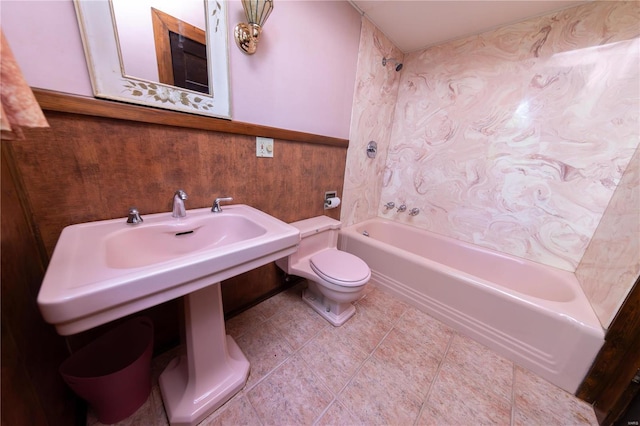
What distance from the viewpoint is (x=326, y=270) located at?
130 centimetres

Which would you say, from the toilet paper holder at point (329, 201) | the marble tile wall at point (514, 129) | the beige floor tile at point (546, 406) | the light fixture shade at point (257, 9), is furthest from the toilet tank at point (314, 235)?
the beige floor tile at point (546, 406)

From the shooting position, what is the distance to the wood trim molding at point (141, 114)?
673 millimetres

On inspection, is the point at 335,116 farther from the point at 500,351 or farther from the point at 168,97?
the point at 500,351

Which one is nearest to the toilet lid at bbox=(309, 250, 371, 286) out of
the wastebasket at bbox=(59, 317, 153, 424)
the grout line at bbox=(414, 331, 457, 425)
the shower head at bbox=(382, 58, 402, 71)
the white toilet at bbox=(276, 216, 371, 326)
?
the white toilet at bbox=(276, 216, 371, 326)

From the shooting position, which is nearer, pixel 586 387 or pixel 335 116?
pixel 586 387

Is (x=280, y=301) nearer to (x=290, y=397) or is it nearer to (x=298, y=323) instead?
(x=298, y=323)

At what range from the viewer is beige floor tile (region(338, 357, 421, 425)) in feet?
3.01

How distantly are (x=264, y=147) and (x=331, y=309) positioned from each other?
1153 millimetres

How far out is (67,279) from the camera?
45 cm

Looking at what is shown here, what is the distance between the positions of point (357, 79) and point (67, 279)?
189 cm

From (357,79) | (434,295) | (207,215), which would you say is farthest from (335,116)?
(434,295)

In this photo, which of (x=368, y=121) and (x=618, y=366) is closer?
(x=618, y=366)

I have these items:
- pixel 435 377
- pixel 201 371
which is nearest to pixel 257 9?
pixel 201 371

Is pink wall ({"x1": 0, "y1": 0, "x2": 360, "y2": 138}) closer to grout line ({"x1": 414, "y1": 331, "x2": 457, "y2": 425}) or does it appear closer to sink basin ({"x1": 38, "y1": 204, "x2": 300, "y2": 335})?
sink basin ({"x1": 38, "y1": 204, "x2": 300, "y2": 335})
